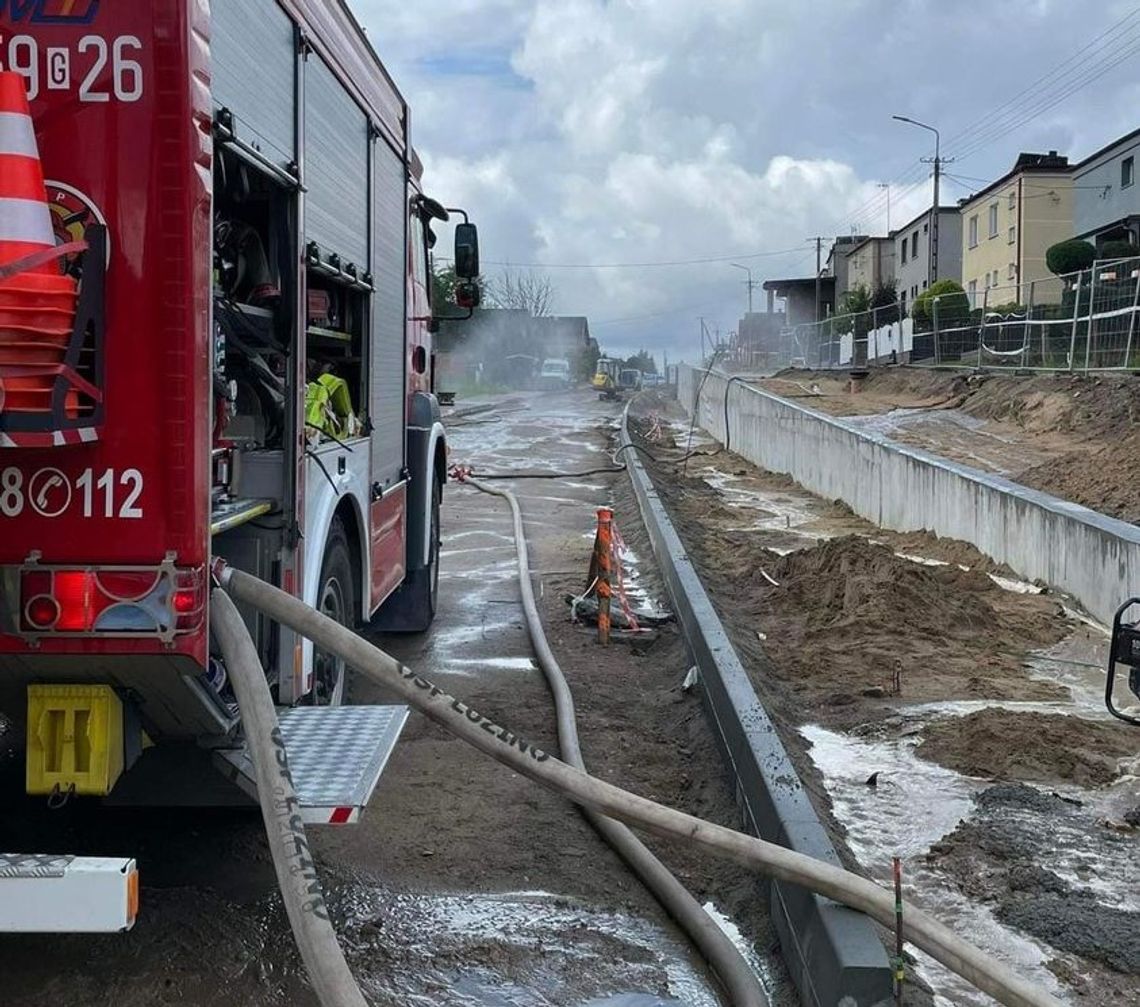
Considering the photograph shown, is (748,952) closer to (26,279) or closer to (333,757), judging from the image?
(333,757)

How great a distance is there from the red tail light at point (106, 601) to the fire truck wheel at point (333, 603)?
182 centimetres

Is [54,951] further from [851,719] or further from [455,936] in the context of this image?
[851,719]

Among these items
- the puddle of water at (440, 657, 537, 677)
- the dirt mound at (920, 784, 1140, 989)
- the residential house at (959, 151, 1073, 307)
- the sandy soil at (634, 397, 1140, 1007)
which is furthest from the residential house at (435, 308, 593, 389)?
the dirt mound at (920, 784, 1140, 989)

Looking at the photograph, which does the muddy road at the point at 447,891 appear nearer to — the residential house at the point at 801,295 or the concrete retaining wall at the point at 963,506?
the concrete retaining wall at the point at 963,506

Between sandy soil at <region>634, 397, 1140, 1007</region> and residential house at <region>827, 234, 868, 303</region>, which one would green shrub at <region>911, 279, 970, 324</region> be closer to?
sandy soil at <region>634, 397, 1140, 1007</region>

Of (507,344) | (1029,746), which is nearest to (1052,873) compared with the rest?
(1029,746)

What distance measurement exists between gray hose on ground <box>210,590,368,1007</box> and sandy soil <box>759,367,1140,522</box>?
907 cm

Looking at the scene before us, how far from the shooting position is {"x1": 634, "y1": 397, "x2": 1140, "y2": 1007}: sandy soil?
4.49 metres

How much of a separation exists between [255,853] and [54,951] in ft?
3.24

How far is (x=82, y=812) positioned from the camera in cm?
522

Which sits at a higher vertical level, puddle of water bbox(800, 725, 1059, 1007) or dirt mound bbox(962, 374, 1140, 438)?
dirt mound bbox(962, 374, 1140, 438)

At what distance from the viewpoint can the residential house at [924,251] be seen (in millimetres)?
68250

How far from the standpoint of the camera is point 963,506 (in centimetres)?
1221

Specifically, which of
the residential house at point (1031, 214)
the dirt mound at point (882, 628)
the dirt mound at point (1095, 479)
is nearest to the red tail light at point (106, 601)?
the dirt mound at point (882, 628)
